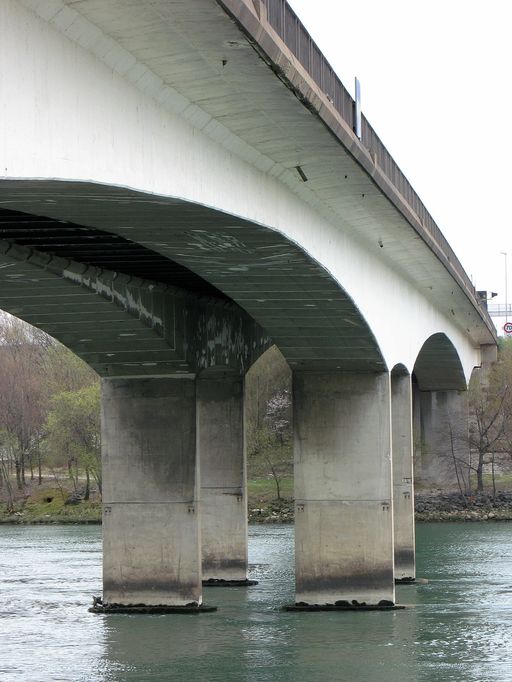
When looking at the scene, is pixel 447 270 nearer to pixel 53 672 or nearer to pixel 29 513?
pixel 53 672

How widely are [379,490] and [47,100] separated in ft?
67.1

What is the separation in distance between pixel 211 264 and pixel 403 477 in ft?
67.8

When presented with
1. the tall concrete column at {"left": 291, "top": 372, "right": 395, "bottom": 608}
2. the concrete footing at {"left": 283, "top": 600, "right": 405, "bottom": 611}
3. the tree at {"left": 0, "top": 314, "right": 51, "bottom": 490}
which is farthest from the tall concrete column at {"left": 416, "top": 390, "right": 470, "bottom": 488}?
the concrete footing at {"left": 283, "top": 600, "right": 405, "bottom": 611}

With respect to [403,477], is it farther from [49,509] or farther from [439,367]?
[49,509]

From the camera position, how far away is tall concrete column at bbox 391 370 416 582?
126 feet

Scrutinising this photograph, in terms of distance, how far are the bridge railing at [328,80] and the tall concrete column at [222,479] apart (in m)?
10.6

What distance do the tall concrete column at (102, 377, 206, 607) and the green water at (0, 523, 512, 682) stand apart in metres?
1.14

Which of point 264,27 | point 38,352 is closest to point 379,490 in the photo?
point 264,27

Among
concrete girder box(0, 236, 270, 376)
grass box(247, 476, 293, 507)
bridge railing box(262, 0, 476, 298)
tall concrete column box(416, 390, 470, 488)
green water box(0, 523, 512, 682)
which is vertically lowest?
green water box(0, 523, 512, 682)

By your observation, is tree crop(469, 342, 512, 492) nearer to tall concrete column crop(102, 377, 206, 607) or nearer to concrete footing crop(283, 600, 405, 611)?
concrete footing crop(283, 600, 405, 611)

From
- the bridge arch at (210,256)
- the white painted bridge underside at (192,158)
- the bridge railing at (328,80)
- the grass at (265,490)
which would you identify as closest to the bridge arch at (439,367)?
the grass at (265,490)

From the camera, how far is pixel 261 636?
86.4 ft

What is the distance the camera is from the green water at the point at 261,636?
2261 cm

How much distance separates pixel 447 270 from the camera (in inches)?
1437
